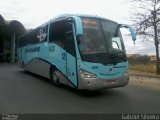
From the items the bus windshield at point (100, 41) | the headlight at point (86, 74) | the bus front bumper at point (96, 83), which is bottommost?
the bus front bumper at point (96, 83)

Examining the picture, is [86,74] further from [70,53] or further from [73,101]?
[70,53]

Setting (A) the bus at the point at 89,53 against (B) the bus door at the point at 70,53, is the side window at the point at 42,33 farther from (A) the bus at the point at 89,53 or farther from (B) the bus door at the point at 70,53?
(B) the bus door at the point at 70,53

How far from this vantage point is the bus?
1090cm

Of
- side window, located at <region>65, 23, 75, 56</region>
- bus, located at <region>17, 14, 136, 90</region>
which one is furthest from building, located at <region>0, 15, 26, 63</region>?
side window, located at <region>65, 23, 75, 56</region>

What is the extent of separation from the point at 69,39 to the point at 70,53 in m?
0.59

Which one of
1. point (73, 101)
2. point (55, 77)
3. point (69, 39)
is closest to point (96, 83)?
point (73, 101)

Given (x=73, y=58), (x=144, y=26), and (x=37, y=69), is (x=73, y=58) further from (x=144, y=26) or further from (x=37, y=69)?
(x=144, y=26)

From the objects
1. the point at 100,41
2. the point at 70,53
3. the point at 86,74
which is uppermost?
the point at 100,41

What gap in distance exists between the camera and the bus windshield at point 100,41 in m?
11.1

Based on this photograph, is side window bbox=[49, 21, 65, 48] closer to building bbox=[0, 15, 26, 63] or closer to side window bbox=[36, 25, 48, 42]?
side window bbox=[36, 25, 48, 42]

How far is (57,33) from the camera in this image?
44.4 feet

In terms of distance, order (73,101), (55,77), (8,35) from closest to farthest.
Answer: (73,101) < (55,77) < (8,35)

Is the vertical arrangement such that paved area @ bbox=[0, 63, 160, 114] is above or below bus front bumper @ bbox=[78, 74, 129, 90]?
below

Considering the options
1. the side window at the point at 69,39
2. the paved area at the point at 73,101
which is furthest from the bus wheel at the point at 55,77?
the side window at the point at 69,39
